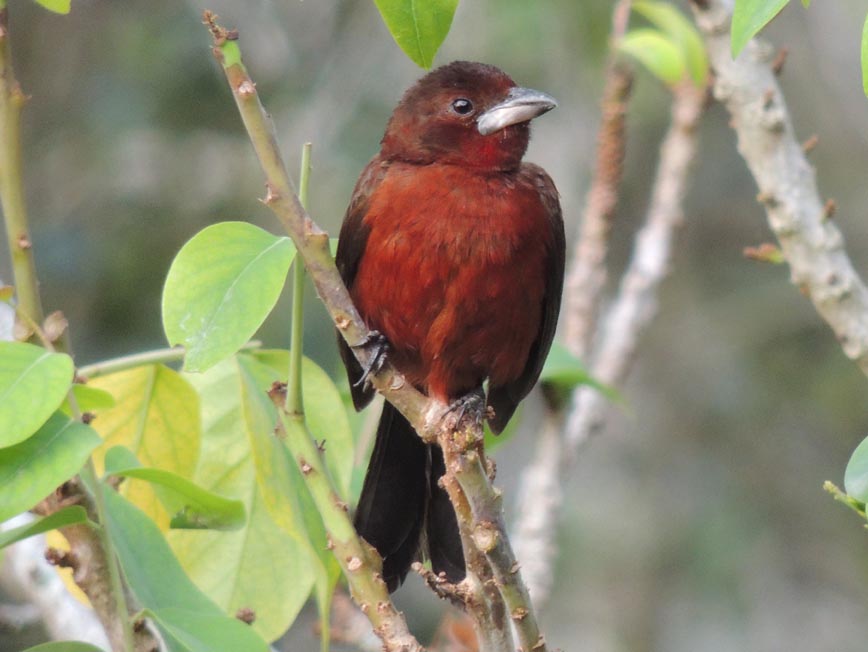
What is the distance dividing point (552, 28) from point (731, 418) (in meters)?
2.35

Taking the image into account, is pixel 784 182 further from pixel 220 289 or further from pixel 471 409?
pixel 220 289

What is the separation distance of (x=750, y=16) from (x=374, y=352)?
3.56 feet

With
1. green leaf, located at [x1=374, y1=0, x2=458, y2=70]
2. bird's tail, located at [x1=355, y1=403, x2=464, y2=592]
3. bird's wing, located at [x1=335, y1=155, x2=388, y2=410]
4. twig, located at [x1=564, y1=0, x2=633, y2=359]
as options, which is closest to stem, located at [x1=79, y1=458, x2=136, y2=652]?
green leaf, located at [x1=374, y1=0, x2=458, y2=70]

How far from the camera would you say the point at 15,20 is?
5727 millimetres

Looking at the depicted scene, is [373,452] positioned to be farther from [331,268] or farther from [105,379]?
[331,268]

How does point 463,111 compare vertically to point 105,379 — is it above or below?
above

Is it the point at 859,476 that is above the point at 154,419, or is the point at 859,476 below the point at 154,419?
above

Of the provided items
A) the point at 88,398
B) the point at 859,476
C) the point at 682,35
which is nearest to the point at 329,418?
the point at 88,398

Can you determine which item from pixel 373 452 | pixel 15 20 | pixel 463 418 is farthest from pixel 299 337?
pixel 15 20

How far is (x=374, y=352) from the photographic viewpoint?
2.25 metres

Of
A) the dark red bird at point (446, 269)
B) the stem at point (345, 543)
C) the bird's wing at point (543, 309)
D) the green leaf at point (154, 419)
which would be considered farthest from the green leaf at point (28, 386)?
the bird's wing at point (543, 309)

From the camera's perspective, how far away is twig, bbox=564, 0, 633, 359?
3623 mm

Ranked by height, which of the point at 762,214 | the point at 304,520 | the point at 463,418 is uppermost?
the point at 463,418

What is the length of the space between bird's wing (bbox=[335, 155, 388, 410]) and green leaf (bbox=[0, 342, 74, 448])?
108 cm
